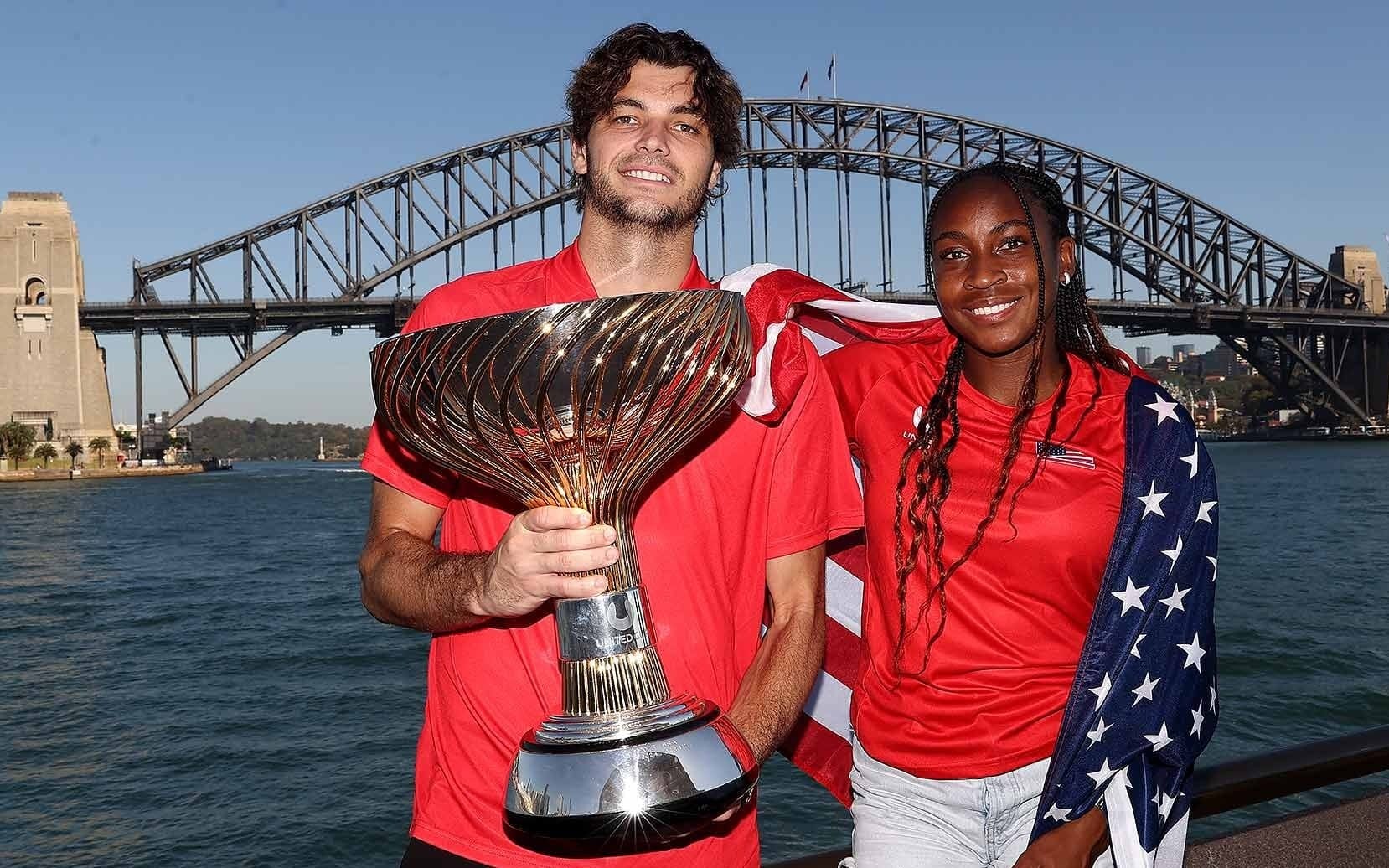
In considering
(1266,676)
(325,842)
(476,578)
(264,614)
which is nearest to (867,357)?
(476,578)

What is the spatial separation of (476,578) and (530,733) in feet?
0.51

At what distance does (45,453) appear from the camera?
51250mm

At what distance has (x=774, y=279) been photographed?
1.90 meters

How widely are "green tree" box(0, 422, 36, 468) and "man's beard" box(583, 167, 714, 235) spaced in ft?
185

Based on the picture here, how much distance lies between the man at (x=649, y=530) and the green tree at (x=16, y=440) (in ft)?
184

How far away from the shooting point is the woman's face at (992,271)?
1.66 m

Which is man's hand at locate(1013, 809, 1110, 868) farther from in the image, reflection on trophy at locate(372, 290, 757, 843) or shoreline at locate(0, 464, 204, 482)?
shoreline at locate(0, 464, 204, 482)

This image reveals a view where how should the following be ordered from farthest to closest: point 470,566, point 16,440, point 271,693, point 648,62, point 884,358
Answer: point 16,440 → point 271,693 → point 884,358 → point 648,62 → point 470,566

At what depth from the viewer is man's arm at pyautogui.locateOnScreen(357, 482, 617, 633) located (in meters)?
1.01

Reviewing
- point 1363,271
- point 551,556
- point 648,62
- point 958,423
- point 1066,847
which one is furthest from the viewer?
point 1363,271

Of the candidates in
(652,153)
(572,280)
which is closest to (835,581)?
(572,280)

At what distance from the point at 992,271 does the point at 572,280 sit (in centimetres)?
60

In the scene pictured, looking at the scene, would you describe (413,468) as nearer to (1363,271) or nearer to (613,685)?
(613,685)

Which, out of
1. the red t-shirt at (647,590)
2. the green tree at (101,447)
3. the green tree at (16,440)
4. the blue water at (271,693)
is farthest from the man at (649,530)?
the green tree at (101,447)
